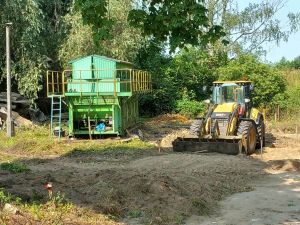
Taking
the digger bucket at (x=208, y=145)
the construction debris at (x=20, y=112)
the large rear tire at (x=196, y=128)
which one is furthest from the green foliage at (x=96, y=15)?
the construction debris at (x=20, y=112)

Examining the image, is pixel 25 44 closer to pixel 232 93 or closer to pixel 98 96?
pixel 98 96

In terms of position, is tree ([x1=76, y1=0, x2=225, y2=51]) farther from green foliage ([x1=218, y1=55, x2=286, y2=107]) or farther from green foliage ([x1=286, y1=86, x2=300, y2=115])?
green foliage ([x1=286, y1=86, x2=300, y2=115])

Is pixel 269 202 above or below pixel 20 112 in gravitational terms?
below

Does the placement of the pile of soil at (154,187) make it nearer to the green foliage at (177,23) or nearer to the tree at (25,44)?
the green foliage at (177,23)

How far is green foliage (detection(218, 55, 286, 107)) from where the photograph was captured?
3056 centimetres

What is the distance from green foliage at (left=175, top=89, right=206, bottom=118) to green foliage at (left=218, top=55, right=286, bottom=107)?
245 cm

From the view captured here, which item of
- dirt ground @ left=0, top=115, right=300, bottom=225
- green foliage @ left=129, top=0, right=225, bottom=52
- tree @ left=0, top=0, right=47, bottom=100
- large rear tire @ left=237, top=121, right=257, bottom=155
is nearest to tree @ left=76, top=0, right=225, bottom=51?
A: green foliage @ left=129, top=0, right=225, bottom=52

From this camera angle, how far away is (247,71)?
104ft

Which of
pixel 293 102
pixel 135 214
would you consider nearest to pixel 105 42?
pixel 293 102

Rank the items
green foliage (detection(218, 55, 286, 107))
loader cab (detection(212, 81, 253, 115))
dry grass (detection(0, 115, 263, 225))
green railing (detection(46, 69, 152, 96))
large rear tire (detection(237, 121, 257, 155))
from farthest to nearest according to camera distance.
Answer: green foliage (detection(218, 55, 286, 107)) < green railing (detection(46, 69, 152, 96)) < loader cab (detection(212, 81, 253, 115)) < large rear tire (detection(237, 121, 257, 155)) < dry grass (detection(0, 115, 263, 225))

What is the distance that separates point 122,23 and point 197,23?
22227 mm

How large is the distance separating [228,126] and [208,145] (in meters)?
1.07

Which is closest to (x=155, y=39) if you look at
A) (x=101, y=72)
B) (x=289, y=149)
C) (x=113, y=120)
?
(x=289, y=149)

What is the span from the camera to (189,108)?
33.0m
